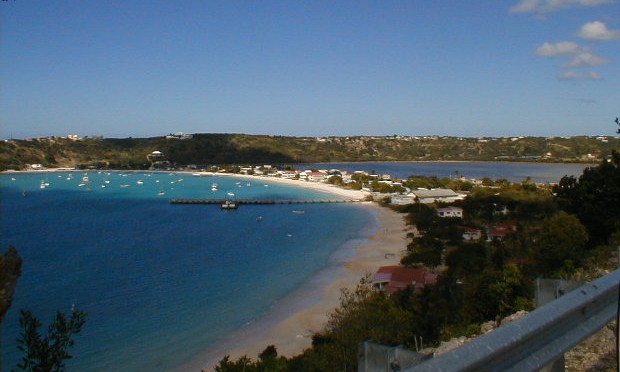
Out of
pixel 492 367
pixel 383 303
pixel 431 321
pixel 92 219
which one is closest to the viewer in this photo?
pixel 492 367

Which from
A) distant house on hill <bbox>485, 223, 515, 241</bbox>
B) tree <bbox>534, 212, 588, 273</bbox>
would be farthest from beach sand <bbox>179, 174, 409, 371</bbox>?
tree <bbox>534, 212, 588, 273</bbox>

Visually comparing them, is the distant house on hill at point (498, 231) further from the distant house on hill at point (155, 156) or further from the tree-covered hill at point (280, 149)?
the distant house on hill at point (155, 156)

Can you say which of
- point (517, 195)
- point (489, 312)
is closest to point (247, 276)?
point (489, 312)

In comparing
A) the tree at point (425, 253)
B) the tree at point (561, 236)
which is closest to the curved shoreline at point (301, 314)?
the tree at point (425, 253)

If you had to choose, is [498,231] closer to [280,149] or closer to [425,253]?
[425,253]

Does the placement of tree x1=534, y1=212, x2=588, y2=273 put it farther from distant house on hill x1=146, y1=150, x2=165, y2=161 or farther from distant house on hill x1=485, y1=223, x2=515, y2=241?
distant house on hill x1=146, y1=150, x2=165, y2=161

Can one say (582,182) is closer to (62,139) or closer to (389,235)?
(389,235)
